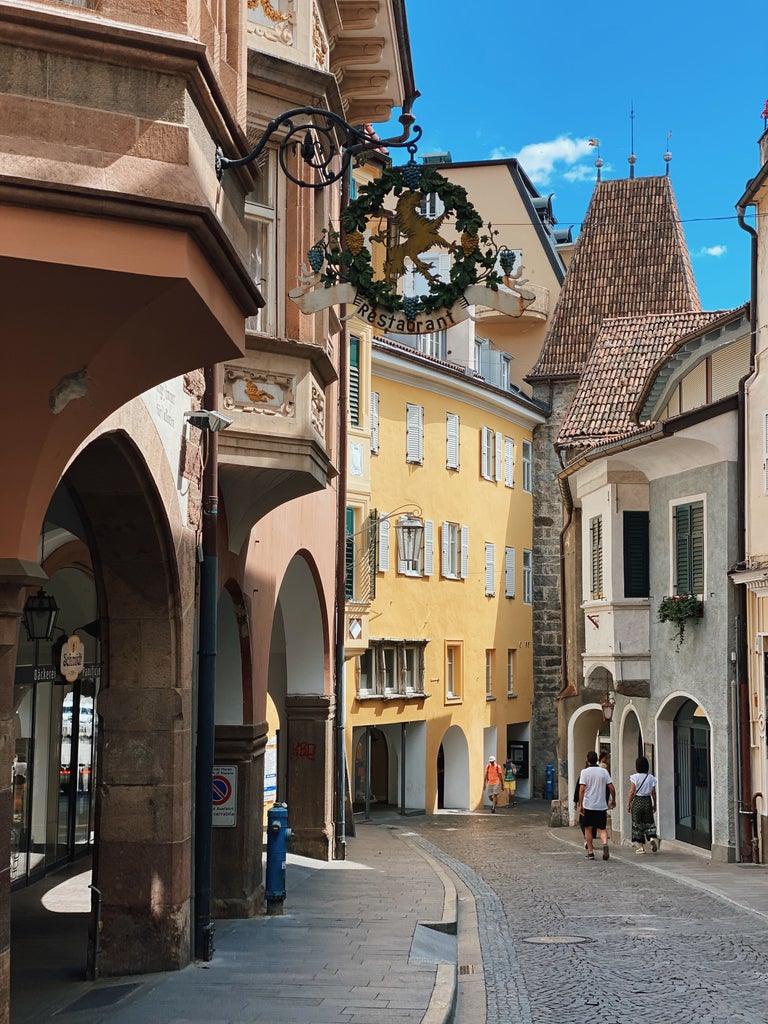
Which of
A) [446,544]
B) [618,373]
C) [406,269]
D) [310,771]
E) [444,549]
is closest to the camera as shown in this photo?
[406,269]

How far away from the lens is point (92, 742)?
2075 centimetres

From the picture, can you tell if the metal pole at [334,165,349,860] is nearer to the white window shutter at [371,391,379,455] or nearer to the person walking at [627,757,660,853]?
the person walking at [627,757,660,853]

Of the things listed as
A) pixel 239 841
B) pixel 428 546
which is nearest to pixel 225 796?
pixel 239 841

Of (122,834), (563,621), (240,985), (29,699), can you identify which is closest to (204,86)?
(122,834)

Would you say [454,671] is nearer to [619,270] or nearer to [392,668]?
[392,668]

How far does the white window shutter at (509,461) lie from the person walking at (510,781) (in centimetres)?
854

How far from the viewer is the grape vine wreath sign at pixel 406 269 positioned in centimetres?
855

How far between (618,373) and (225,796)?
1817 cm

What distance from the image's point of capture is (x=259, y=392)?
12.8 metres

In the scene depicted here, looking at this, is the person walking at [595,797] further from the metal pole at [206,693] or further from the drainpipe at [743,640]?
the metal pole at [206,693]

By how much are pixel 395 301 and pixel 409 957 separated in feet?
20.3

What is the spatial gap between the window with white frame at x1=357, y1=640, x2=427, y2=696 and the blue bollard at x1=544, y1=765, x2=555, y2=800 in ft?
23.7

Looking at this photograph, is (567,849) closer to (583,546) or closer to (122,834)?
(583,546)

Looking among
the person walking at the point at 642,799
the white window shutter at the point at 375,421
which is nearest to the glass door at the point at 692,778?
the person walking at the point at 642,799
